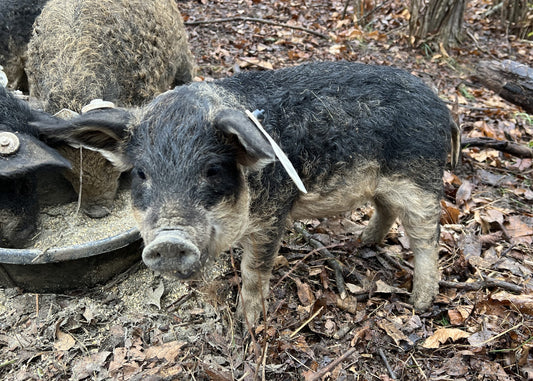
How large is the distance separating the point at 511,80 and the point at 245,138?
164 inches

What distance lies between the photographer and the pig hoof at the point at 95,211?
4.07 meters

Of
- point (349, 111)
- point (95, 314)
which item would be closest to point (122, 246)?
point (95, 314)

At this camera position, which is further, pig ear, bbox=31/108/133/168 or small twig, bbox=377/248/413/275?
small twig, bbox=377/248/413/275

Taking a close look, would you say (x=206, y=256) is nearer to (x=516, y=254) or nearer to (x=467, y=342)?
(x=467, y=342)

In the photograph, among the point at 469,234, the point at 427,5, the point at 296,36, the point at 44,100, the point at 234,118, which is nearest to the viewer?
the point at 234,118

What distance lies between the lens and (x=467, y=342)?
3297 mm

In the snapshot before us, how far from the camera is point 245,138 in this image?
221 centimetres

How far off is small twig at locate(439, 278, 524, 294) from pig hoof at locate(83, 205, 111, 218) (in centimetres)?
277

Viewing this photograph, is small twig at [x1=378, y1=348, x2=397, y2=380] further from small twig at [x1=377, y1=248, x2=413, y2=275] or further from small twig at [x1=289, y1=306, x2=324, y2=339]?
small twig at [x1=377, y1=248, x2=413, y2=275]

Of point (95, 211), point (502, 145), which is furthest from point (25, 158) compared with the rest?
point (502, 145)

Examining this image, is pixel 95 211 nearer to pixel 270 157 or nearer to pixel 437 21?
pixel 270 157

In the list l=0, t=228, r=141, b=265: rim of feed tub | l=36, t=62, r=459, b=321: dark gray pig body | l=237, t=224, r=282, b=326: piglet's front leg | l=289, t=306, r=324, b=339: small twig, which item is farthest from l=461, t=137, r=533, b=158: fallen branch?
l=0, t=228, r=141, b=265: rim of feed tub

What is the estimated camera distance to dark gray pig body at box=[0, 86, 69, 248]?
10.5 ft

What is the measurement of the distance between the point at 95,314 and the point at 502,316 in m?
2.85
